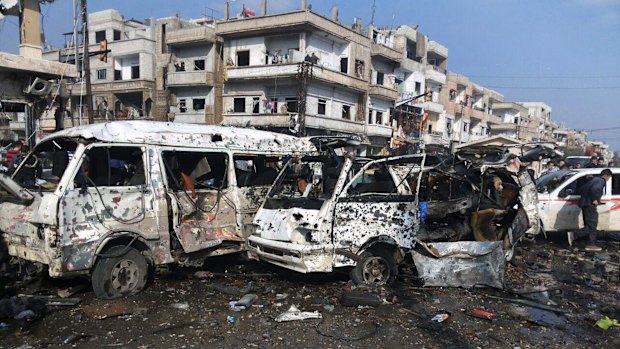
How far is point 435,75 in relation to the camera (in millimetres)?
43938

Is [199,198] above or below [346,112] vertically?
below

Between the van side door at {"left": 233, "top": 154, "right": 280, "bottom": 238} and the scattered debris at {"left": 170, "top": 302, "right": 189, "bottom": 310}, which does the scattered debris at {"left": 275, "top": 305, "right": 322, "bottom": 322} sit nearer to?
the scattered debris at {"left": 170, "top": 302, "right": 189, "bottom": 310}

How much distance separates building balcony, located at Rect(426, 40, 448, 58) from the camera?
46678 millimetres

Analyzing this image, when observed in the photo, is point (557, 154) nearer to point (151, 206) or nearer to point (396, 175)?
point (396, 175)

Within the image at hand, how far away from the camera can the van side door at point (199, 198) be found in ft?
20.5

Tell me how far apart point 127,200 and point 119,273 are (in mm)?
955

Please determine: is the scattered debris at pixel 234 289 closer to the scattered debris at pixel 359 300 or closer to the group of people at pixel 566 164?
the scattered debris at pixel 359 300

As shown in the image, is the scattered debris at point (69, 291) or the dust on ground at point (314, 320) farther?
the scattered debris at point (69, 291)

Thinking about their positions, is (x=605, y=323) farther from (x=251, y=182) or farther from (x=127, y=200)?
(x=127, y=200)

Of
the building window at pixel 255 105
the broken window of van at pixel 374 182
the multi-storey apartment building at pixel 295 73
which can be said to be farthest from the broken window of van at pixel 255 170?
the building window at pixel 255 105

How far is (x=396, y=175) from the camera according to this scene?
6875mm

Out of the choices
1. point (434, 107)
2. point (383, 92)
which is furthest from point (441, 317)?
point (434, 107)

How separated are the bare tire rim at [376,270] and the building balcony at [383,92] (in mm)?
29684

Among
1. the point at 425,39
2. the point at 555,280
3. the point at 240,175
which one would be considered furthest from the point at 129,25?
the point at 555,280
